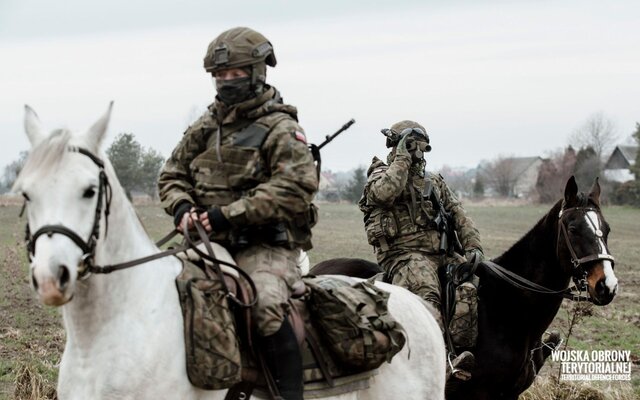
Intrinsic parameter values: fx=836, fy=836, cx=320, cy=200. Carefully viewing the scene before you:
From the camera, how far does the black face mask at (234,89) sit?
5043 mm

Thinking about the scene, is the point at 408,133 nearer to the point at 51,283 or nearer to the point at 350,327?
the point at 350,327

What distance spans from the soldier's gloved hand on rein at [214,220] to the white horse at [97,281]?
28 cm

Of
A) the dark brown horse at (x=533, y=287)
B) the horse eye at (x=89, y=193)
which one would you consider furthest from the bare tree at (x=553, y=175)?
the horse eye at (x=89, y=193)

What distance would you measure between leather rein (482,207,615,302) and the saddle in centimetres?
321

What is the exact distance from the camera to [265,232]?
5094 millimetres

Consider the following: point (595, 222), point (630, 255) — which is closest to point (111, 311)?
point (595, 222)

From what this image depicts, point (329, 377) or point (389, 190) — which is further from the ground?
point (389, 190)

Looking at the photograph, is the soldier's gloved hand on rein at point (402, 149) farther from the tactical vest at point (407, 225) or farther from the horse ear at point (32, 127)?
the horse ear at point (32, 127)

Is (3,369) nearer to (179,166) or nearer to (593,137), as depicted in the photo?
(179,166)

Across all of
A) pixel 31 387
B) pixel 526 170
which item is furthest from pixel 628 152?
pixel 31 387

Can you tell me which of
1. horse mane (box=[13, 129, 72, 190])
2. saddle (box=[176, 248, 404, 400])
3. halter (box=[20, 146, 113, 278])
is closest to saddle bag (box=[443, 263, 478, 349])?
saddle (box=[176, 248, 404, 400])

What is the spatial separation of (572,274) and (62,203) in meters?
5.98

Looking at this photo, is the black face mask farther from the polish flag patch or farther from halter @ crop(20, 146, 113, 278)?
halter @ crop(20, 146, 113, 278)

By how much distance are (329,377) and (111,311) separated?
164 centimetres
